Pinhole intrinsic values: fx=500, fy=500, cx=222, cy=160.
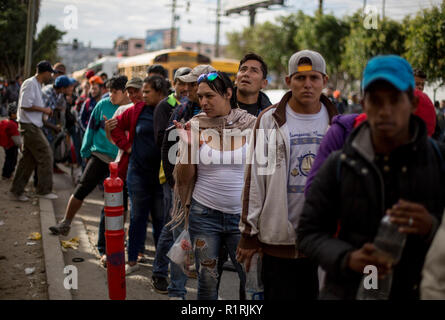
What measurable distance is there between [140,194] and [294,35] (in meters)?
46.1

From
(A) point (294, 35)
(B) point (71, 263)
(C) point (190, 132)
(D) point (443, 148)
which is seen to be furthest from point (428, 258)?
(A) point (294, 35)

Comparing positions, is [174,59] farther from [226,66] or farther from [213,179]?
[213,179]

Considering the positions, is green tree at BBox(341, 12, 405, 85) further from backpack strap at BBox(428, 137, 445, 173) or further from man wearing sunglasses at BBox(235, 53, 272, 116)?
backpack strap at BBox(428, 137, 445, 173)

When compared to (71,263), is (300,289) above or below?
above

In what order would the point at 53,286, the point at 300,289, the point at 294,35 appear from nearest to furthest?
the point at 300,289 → the point at 53,286 → the point at 294,35

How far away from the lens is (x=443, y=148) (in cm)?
218

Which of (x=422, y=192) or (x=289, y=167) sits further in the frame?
(x=289, y=167)

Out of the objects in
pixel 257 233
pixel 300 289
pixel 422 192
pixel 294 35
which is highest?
pixel 294 35

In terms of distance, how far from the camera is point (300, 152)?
3146 mm

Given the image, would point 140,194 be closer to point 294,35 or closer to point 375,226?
point 375,226

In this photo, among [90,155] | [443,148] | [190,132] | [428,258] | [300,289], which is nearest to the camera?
[428,258]

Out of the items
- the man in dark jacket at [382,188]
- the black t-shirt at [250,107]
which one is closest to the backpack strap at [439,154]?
the man in dark jacket at [382,188]

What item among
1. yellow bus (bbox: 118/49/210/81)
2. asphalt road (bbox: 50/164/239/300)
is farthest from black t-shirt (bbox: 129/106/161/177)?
yellow bus (bbox: 118/49/210/81)

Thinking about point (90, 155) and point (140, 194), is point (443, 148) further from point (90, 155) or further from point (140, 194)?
point (90, 155)
